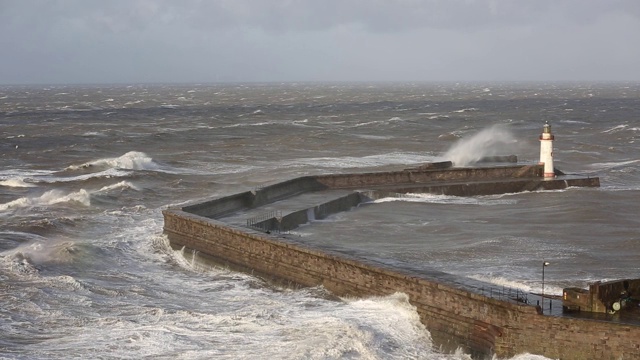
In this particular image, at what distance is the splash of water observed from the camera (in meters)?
39.5

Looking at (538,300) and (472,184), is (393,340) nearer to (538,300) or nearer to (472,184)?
(538,300)

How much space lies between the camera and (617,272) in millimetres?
19359

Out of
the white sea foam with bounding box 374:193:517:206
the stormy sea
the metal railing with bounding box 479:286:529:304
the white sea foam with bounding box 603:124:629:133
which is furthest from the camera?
the white sea foam with bounding box 603:124:629:133

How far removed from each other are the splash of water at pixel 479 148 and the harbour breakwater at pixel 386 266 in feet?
20.6

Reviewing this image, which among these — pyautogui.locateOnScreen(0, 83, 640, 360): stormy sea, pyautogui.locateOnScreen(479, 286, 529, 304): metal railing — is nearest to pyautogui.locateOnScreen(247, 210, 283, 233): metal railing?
pyautogui.locateOnScreen(0, 83, 640, 360): stormy sea

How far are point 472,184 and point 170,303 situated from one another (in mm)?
16400

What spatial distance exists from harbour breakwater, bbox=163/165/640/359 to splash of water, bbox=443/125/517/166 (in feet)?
20.6

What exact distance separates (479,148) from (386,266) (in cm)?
2800

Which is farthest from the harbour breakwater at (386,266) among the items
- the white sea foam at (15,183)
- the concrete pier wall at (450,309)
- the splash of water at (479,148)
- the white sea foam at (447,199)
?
the white sea foam at (15,183)

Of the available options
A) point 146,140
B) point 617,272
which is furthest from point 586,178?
point 146,140

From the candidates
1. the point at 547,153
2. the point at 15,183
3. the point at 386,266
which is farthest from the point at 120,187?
the point at 386,266

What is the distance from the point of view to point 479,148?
4397 centimetres

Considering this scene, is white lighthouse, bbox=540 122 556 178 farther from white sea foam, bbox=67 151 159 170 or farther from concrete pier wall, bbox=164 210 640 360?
white sea foam, bbox=67 151 159 170

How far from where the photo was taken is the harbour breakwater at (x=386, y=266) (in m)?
13.8
